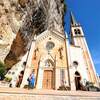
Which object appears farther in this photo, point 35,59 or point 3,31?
point 35,59

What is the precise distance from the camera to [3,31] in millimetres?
19062

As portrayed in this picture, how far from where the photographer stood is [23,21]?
22.9m

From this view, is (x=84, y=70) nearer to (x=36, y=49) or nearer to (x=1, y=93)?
(x=36, y=49)

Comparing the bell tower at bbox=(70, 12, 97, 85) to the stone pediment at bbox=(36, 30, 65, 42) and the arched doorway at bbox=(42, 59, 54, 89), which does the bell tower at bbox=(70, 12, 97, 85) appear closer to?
the stone pediment at bbox=(36, 30, 65, 42)

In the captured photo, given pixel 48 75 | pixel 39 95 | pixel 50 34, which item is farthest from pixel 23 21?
pixel 39 95

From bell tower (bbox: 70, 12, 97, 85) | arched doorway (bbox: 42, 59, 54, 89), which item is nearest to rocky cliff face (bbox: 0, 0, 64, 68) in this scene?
arched doorway (bbox: 42, 59, 54, 89)

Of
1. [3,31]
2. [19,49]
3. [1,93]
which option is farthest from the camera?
[19,49]

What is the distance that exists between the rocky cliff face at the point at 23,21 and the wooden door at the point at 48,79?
16.3ft

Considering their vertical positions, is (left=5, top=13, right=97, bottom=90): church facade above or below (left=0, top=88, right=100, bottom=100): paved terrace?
above

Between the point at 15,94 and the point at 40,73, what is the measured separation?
50.1 feet

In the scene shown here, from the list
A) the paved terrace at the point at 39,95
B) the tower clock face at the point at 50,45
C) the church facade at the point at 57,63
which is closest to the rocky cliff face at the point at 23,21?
the church facade at the point at 57,63

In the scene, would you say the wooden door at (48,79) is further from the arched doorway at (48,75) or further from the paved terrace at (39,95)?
the paved terrace at (39,95)

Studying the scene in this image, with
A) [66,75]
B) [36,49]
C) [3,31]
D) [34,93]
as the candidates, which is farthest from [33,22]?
[34,93]

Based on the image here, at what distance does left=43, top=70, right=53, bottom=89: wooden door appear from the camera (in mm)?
22891
